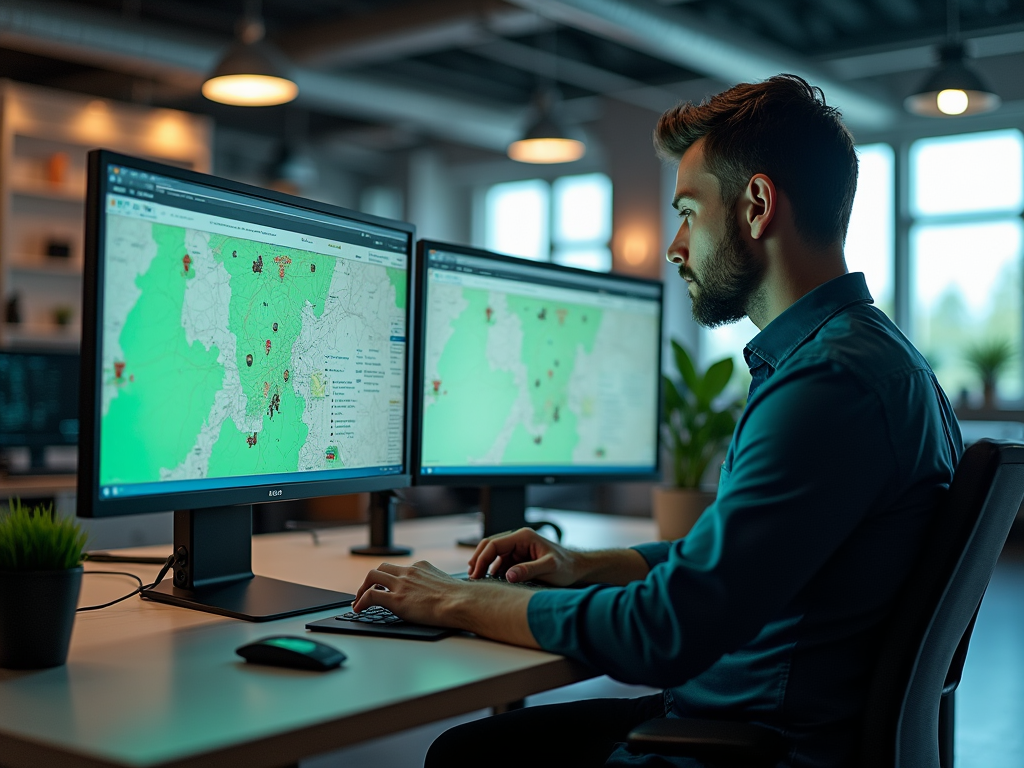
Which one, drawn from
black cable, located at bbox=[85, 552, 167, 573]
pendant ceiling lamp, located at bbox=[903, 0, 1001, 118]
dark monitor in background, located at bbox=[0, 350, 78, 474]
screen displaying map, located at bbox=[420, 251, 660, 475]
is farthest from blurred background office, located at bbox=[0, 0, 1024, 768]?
black cable, located at bbox=[85, 552, 167, 573]

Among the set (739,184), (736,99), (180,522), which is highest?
(736,99)

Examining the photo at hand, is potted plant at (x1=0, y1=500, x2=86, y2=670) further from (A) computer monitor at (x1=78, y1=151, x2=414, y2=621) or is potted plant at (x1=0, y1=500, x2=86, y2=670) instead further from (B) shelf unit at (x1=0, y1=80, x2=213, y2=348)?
(B) shelf unit at (x1=0, y1=80, x2=213, y2=348)

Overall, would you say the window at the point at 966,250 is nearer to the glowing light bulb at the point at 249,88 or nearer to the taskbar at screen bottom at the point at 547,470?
the glowing light bulb at the point at 249,88

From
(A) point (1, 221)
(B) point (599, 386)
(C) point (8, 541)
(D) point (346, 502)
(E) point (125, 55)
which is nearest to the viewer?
(C) point (8, 541)

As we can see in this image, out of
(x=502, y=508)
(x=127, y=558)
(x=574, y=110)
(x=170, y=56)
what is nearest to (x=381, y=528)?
(x=502, y=508)

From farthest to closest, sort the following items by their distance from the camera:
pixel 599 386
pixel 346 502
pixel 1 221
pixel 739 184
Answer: pixel 1 221
pixel 346 502
pixel 599 386
pixel 739 184

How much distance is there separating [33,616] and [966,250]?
846 centimetres

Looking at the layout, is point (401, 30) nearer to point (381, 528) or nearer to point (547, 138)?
point (547, 138)

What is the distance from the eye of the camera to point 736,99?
4.37ft

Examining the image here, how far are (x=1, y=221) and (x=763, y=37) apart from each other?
19.2 ft

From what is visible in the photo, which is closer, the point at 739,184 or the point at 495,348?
the point at 739,184

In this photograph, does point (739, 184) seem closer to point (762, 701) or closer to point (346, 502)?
point (762, 701)

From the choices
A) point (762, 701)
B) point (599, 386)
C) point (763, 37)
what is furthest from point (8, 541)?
point (763, 37)

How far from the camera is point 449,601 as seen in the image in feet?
3.95
